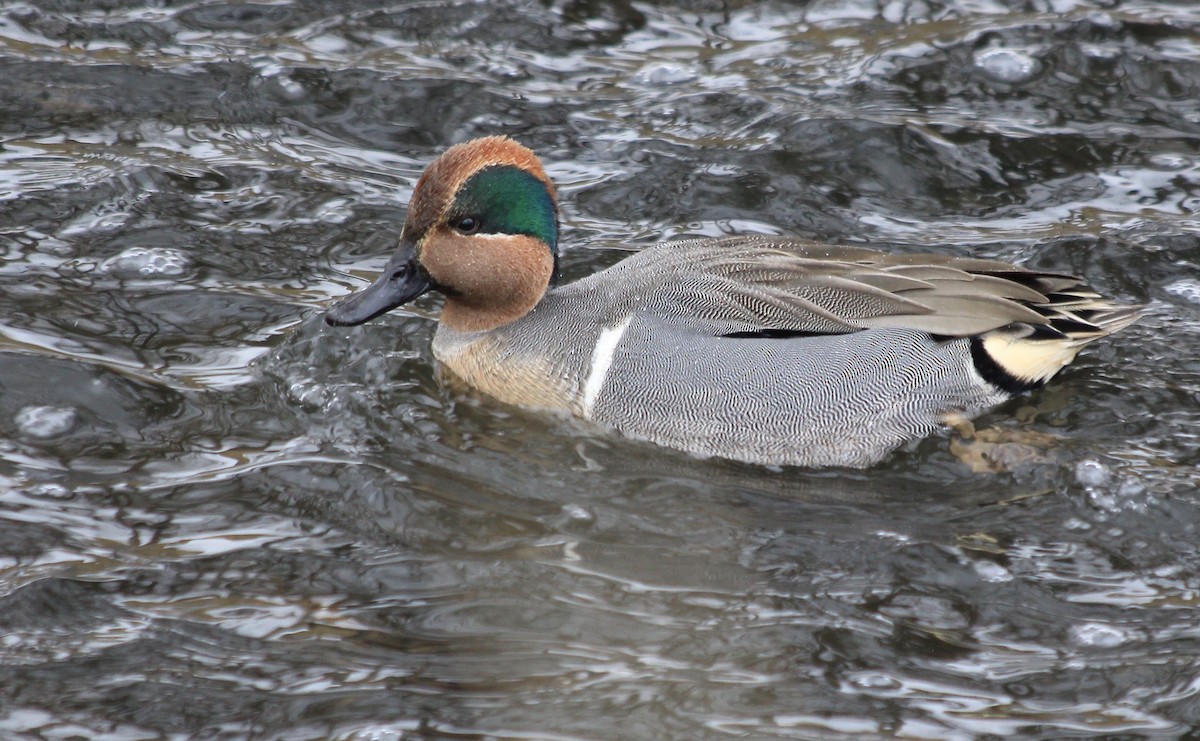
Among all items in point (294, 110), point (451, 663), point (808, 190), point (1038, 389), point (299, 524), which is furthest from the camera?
point (294, 110)

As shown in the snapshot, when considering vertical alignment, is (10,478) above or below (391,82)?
below

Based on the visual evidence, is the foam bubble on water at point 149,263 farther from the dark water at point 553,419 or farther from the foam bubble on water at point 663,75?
the foam bubble on water at point 663,75

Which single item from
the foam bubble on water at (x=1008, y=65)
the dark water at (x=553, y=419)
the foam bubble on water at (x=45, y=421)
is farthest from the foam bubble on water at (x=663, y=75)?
the foam bubble on water at (x=45, y=421)

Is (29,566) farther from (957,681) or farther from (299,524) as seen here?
(957,681)

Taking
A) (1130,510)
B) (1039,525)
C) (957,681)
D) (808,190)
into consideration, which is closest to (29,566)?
(957,681)

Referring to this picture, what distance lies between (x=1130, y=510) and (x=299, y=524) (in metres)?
3.24

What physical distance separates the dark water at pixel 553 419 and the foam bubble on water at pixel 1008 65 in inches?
1.0

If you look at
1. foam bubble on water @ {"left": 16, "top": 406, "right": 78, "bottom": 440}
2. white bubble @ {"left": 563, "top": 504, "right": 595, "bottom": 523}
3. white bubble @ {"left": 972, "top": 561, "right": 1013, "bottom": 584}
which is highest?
foam bubble on water @ {"left": 16, "top": 406, "right": 78, "bottom": 440}

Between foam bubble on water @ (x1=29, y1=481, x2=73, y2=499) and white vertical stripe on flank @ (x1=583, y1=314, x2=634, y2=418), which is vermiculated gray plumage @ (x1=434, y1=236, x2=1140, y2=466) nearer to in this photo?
white vertical stripe on flank @ (x1=583, y1=314, x2=634, y2=418)

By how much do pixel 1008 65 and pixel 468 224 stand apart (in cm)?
438

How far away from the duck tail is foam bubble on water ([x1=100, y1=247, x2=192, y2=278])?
3978 millimetres

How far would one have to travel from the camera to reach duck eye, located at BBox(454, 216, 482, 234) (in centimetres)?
625

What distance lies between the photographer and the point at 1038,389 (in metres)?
6.44

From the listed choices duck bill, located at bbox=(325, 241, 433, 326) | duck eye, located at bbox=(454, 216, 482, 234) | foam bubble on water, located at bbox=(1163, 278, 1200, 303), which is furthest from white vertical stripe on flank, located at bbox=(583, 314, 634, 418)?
foam bubble on water, located at bbox=(1163, 278, 1200, 303)
